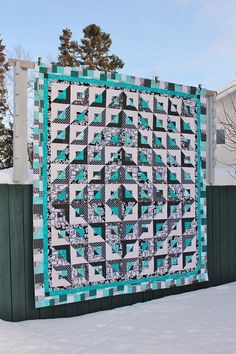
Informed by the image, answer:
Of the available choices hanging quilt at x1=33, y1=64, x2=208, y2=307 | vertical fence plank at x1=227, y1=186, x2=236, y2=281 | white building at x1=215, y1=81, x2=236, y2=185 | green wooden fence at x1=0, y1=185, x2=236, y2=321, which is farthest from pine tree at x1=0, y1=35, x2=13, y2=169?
green wooden fence at x1=0, y1=185, x2=236, y2=321

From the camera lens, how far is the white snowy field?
9.70 ft

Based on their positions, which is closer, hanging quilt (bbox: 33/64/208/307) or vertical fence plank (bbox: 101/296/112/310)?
hanging quilt (bbox: 33/64/208/307)

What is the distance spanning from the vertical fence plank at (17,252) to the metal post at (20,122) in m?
0.14

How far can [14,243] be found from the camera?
137 inches

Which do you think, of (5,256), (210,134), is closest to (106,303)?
(5,256)

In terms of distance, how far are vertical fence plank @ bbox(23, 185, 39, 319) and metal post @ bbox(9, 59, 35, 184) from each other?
5.6 inches

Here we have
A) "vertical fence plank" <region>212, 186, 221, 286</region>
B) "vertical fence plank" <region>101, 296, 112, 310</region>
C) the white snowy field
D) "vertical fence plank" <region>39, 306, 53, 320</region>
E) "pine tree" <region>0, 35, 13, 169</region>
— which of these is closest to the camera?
the white snowy field

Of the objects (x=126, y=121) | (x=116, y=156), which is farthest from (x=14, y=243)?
(x=126, y=121)

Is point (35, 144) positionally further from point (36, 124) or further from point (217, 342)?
point (217, 342)

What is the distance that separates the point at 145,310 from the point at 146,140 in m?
1.65

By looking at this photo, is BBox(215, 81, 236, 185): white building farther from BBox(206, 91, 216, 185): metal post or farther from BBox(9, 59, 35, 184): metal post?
BBox(9, 59, 35, 184): metal post

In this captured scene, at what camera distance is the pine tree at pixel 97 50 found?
18.1 metres

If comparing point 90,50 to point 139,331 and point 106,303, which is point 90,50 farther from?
point 139,331

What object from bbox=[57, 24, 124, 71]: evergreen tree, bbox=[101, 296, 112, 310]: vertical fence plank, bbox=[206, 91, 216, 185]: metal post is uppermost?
bbox=[57, 24, 124, 71]: evergreen tree
